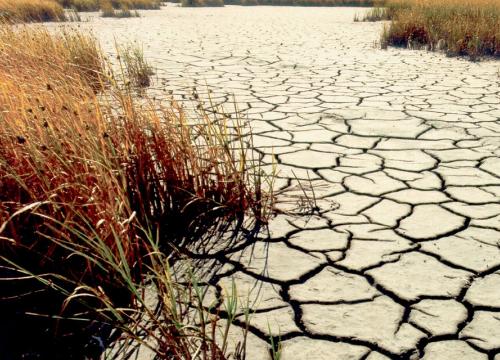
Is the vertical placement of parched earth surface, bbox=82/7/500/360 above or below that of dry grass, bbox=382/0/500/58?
above

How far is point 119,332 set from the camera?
1644mm

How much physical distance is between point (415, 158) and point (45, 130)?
2.15 m

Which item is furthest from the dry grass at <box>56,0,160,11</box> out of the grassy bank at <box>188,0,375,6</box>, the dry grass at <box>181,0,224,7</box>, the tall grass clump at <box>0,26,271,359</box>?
the tall grass clump at <box>0,26,271,359</box>

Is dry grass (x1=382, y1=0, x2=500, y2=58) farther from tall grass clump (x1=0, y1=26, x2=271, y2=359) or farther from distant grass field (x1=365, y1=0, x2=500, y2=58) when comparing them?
tall grass clump (x1=0, y1=26, x2=271, y2=359)

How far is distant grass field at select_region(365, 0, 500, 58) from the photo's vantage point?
285 inches

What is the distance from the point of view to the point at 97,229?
5.85 ft

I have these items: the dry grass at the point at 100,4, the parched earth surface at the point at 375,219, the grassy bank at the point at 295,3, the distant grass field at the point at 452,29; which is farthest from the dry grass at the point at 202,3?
the parched earth surface at the point at 375,219

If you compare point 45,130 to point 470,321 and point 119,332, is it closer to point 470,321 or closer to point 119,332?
point 119,332

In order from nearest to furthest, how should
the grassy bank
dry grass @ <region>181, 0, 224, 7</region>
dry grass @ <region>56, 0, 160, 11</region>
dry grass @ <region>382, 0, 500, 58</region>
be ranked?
dry grass @ <region>382, 0, 500, 58</region> → dry grass @ <region>56, 0, 160, 11</region> → the grassy bank → dry grass @ <region>181, 0, 224, 7</region>

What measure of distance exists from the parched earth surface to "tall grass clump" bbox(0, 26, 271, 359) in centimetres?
25

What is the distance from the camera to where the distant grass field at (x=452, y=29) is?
285 inches

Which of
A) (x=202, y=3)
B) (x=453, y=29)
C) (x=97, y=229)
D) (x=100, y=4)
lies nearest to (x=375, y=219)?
(x=97, y=229)

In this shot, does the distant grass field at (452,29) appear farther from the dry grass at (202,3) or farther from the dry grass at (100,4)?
the dry grass at (202,3)

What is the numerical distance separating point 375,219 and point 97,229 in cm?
126
